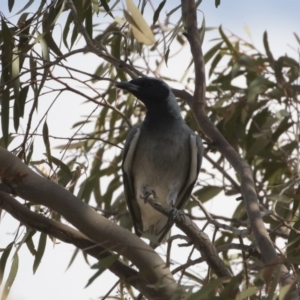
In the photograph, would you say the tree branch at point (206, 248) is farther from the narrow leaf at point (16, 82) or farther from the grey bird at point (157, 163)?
the grey bird at point (157, 163)

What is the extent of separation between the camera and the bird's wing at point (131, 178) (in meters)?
5.11

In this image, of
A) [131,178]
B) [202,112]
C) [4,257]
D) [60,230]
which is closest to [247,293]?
[60,230]

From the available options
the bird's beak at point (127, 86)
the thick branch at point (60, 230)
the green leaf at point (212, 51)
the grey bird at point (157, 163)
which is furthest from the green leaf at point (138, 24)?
the green leaf at point (212, 51)

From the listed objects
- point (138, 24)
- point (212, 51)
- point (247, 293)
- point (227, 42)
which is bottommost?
point (247, 293)

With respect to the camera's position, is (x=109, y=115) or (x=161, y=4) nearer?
(x=161, y=4)

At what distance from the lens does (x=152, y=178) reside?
5.10 meters

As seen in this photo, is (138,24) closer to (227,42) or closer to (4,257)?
(4,257)

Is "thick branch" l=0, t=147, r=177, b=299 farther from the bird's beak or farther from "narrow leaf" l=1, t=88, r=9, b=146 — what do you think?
the bird's beak

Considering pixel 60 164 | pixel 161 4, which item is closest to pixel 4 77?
pixel 60 164

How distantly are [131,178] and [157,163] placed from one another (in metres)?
0.21

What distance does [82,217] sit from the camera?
3086mm

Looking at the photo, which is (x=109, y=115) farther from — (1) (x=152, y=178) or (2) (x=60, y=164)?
(2) (x=60, y=164)

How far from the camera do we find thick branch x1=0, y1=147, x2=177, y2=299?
308 centimetres

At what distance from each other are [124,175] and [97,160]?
44.7 inches
